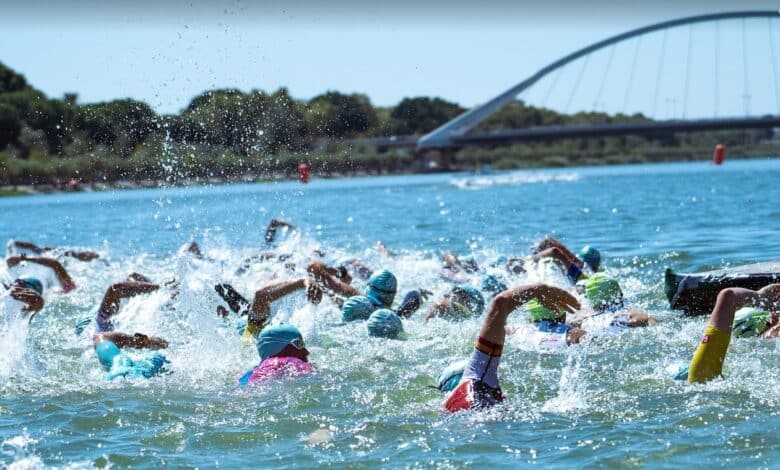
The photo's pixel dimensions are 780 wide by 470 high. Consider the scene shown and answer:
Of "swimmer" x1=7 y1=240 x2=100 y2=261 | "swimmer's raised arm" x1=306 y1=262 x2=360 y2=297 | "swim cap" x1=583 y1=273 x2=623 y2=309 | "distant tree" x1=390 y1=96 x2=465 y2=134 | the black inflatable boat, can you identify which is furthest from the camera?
"distant tree" x1=390 y1=96 x2=465 y2=134

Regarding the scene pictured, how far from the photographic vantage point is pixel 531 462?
613 cm

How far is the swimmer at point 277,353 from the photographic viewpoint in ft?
25.7

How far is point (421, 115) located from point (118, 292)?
9143cm

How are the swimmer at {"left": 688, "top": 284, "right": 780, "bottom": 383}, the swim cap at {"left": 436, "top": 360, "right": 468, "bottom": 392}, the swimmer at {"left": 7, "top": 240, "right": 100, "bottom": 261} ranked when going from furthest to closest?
the swimmer at {"left": 7, "top": 240, "right": 100, "bottom": 261}, the swim cap at {"left": 436, "top": 360, "right": 468, "bottom": 392}, the swimmer at {"left": 688, "top": 284, "right": 780, "bottom": 383}

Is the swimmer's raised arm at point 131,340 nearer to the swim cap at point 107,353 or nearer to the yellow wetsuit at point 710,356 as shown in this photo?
the swim cap at point 107,353

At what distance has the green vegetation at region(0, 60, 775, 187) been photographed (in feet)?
143

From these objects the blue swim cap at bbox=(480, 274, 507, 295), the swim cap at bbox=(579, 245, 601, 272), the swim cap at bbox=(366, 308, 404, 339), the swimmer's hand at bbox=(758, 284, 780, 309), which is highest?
the swimmer's hand at bbox=(758, 284, 780, 309)

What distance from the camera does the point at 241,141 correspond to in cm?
5553

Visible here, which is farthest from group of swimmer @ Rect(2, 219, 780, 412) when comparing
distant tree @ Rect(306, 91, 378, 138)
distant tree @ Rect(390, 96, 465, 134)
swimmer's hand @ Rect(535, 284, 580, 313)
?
distant tree @ Rect(390, 96, 465, 134)

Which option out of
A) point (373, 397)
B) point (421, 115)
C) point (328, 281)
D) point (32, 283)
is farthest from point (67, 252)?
point (421, 115)

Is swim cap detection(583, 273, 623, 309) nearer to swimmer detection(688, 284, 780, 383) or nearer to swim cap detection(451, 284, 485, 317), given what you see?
swim cap detection(451, 284, 485, 317)

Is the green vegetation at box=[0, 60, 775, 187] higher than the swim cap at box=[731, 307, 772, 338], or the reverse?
the green vegetation at box=[0, 60, 775, 187]

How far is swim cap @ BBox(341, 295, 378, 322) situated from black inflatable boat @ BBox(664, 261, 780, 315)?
3.39 meters

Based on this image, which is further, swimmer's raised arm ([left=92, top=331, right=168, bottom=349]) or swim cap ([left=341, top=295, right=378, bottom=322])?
swim cap ([left=341, top=295, right=378, bottom=322])
